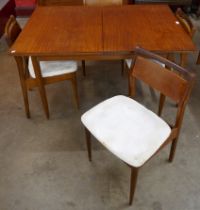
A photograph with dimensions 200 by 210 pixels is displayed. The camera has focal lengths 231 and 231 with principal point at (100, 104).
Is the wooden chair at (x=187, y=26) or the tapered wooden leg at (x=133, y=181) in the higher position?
the wooden chair at (x=187, y=26)

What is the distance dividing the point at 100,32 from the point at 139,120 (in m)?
0.71

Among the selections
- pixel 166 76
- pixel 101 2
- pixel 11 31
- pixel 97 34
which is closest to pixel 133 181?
pixel 166 76

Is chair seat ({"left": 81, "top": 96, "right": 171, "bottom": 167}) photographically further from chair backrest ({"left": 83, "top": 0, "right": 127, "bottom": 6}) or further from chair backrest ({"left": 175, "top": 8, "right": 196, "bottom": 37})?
chair backrest ({"left": 83, "top": 0, "right": 127, "bottom": 6})

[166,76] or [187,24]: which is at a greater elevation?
[187,24]

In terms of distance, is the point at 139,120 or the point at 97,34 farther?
the point at 97,34

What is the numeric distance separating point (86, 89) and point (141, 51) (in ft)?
3.41

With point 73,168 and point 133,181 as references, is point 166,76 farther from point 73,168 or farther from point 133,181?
point 73,168

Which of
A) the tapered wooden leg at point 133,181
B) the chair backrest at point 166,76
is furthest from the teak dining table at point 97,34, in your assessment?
the tapered wooden leg at point 133,181

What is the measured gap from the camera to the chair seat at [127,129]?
1.14 metres

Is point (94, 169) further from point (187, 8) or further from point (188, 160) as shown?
point (187, 8)

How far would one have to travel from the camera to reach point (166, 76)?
1224mm

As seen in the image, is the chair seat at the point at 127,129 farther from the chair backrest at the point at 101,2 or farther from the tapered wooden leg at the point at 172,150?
the chair backrest at the point at 101,2

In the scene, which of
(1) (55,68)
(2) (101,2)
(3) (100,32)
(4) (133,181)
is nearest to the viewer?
(4) (133,181)

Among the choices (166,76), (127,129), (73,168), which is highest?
(166,76)
